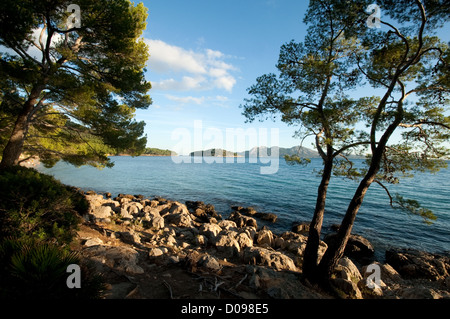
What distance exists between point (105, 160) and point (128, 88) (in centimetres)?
465

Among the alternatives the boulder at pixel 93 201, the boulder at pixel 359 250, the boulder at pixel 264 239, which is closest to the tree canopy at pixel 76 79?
the boulder at pixel 93 201

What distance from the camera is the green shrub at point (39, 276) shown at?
2.89 metres

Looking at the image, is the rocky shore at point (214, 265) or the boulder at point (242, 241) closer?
the rocky shore at point (214, 265)

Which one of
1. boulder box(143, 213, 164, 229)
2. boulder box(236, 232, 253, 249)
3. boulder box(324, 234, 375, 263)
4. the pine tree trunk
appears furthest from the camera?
boulder box(324, 234, 375, 263)

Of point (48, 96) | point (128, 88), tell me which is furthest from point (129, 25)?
point (48, 96)

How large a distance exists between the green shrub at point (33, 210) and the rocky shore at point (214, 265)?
1.09m

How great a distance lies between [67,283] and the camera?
3193 mm

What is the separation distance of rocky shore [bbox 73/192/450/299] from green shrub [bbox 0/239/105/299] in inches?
48.7

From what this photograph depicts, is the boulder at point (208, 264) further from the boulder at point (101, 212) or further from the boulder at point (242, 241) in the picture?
the boulder at point (101, 212)

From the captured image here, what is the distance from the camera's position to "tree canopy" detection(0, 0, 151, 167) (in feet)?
26.6

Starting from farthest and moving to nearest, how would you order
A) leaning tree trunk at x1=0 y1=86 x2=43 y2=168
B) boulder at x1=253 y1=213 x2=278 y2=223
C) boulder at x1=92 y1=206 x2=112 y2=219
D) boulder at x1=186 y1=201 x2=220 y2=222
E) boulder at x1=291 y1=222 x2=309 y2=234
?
boulder at x1=253 y1=213 x2=278 y2=223 → boulder at x1=186 y1=201 x2=220 y2=222 → boulder at x1=291 y1=222 x2=309 y2=234 → boulder at x1=92 y1=206 x2=112 y2=219 → leaning tree trunk at x1=0 y1=86 x2=43 y2=168

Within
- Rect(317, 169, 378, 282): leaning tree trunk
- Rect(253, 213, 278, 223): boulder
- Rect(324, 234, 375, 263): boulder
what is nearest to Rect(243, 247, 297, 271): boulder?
Rect(317, 169, 378, 282): leaning tree trunk

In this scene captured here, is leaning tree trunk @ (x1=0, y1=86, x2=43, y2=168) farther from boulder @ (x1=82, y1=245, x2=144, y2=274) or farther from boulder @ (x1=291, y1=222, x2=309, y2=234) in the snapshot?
boulder @ (x1=291, y1=222, x2=309, y2=234)

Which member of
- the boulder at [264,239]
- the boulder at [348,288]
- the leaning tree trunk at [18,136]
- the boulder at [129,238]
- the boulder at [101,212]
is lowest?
the boulder at [264,239]
